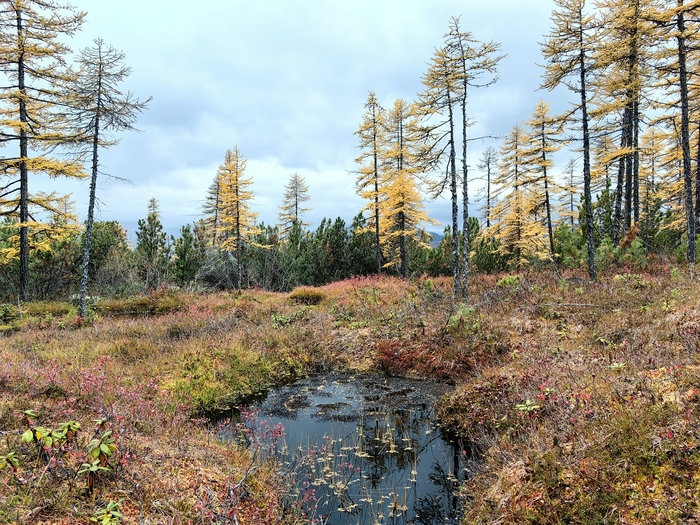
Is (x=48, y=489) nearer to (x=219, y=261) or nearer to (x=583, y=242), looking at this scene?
(x=583, y=242)

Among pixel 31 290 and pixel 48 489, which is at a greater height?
pixel 31 290

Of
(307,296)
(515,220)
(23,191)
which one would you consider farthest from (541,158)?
(23,191)

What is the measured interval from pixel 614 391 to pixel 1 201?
24903 millimetres

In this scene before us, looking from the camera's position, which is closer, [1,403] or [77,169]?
[1,403]

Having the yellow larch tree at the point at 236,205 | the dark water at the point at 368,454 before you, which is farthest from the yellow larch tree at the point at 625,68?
the yellow larch tree at the point at 236,205

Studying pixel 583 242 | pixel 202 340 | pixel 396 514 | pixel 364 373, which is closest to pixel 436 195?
pixel 583 242

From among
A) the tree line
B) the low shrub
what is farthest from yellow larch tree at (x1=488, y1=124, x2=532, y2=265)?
the low shrub

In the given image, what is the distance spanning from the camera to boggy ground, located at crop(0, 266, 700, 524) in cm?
338

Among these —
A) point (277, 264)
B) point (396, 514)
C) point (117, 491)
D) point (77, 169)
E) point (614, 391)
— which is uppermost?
point (77, 169)

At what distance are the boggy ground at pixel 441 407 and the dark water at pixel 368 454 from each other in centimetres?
38

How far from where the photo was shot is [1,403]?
4.95 metres

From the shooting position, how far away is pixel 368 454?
576cm

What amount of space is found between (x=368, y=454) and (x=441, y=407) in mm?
2047

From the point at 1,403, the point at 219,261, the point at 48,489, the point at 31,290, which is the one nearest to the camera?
the point at 48,489
